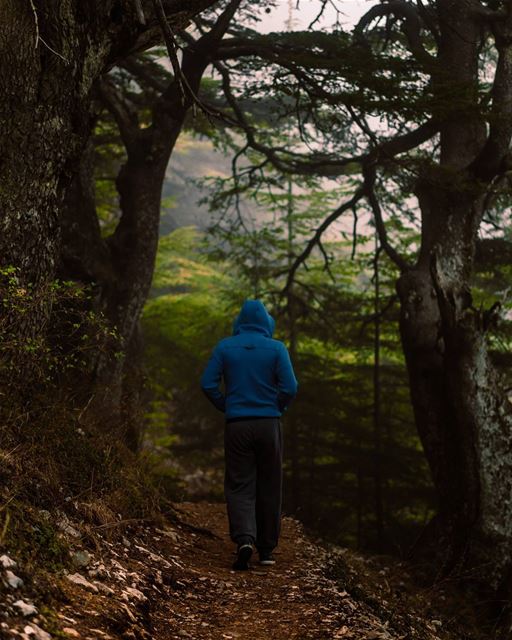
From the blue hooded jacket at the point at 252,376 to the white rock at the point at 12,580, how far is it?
8.91 ft

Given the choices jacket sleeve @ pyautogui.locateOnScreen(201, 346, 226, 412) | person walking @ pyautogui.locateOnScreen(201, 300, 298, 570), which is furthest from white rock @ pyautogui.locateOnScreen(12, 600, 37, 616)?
jacket sleeve @ pyautogui.locateOnScreen(201, 346, 226, 412)

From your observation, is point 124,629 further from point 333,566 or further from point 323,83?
point 323,83

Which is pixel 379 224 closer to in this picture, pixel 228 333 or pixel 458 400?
pixel 458 400

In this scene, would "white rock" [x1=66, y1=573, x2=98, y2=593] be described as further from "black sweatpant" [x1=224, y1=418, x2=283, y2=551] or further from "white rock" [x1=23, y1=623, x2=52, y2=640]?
"black sweatpant" [x1=224, y1=418, x2=283, y2=551]

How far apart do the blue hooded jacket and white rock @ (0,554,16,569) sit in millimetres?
2638

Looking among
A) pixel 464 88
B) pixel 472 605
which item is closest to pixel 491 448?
pixel 472 605

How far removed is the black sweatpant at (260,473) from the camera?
207 inches

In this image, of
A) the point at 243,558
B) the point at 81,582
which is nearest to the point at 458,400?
the point at 243,558

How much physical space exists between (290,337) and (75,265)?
6.93 m

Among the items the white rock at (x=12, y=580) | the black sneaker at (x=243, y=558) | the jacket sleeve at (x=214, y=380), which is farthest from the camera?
the jacket sleeve at (x=214, y=380)

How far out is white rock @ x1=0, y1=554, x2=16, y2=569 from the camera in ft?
9.05

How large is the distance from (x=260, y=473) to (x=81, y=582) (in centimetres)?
236

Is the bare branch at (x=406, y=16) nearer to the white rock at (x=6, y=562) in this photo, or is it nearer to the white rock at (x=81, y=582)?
the white rock at (x=81, y=582)

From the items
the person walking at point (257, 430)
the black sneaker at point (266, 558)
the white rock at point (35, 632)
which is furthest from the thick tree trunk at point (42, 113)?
the black sneaker at point (266, 558)
